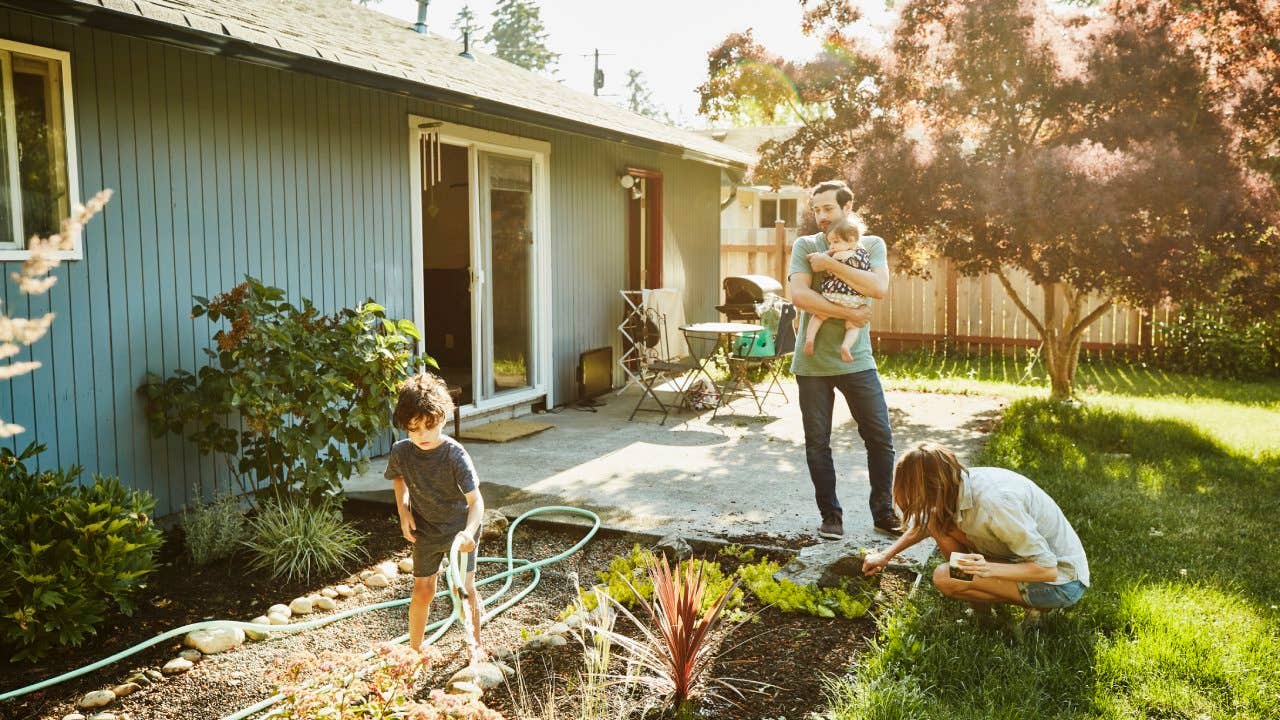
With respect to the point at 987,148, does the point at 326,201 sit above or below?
below

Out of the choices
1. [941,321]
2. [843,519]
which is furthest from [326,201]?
[941,321]

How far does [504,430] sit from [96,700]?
4.51m

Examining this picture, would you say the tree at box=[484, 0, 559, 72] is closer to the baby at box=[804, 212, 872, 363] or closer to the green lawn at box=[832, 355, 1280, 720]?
the green lawn at box=[832, 355, 1280, 720]

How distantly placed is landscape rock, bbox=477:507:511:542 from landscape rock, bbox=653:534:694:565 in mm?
784

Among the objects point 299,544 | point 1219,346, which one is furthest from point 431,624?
point 1219,346

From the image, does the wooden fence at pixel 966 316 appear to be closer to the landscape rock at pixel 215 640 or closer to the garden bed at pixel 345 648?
the garden bed at pixel 345 648

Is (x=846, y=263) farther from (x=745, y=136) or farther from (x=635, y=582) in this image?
(x=745, y=136)

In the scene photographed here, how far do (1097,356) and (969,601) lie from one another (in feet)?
32.6

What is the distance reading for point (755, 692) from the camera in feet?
10.1

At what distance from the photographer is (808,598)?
12.3 feet

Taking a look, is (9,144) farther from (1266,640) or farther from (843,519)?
(1266,640)

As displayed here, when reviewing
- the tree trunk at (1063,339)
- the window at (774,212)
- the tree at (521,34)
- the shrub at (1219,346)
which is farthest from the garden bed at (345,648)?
the tree at (521,34)

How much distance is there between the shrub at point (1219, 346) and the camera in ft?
34.9

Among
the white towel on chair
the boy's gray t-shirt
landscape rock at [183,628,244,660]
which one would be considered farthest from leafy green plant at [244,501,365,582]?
the white towel on chair
